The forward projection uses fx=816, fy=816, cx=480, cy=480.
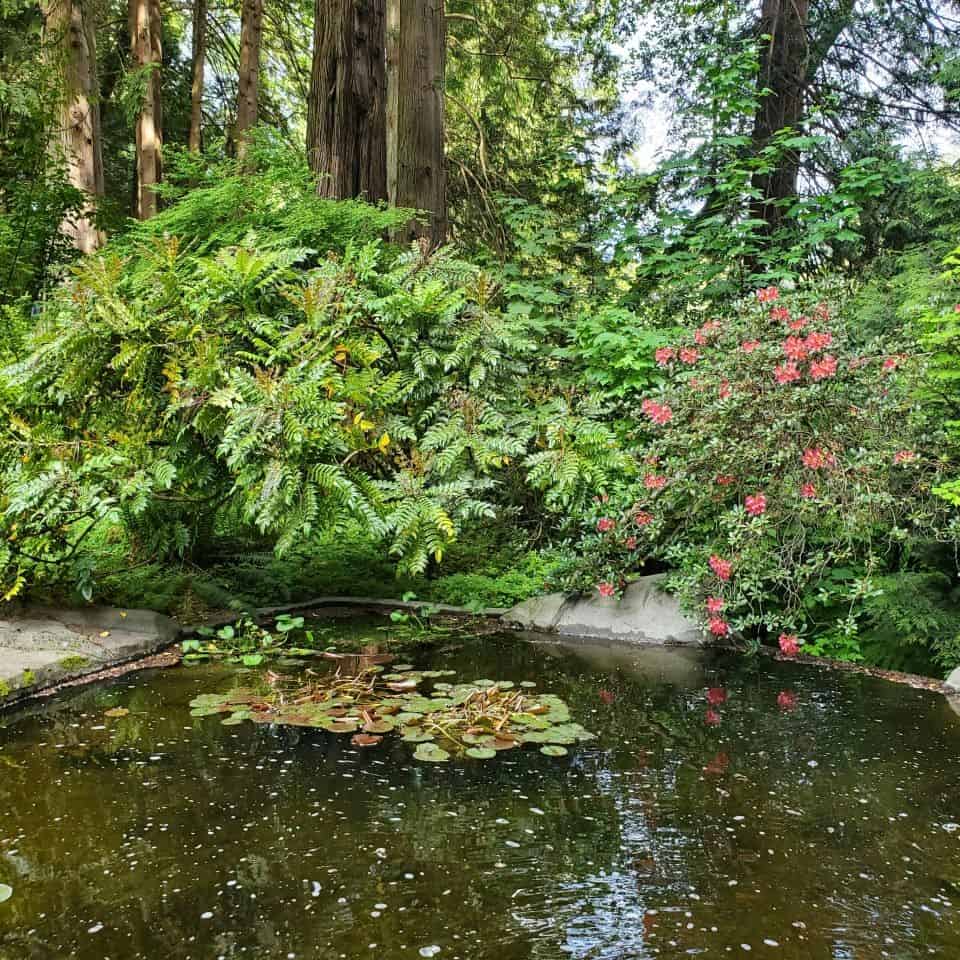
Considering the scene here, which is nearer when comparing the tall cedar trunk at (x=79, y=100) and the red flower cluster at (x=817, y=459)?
the red flower cluster at (x=817, y=459)

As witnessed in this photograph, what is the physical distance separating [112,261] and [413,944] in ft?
13.1

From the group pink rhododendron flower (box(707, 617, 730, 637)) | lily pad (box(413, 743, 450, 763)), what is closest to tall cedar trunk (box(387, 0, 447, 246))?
pink rhododendron flower (box(707, 617, 730, 637))

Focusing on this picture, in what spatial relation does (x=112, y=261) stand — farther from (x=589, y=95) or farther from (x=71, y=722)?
(x=589, y=95)

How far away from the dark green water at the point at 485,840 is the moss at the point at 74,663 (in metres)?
0.35

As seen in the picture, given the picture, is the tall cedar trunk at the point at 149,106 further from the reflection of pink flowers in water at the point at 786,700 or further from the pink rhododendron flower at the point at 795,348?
the reflection of pink flowers in water at the point at 786,700

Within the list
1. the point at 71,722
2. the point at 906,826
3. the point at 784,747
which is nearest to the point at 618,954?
the point at 906,826

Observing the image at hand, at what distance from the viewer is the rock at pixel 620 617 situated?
18.0ft

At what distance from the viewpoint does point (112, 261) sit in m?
4.59

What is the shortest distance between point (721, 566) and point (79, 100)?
8264 millimetres

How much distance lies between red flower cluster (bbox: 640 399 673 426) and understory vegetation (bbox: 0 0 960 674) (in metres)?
0.03

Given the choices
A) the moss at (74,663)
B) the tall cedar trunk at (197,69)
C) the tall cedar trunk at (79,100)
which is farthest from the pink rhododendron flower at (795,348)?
the tall cedar trunk at (197,69)

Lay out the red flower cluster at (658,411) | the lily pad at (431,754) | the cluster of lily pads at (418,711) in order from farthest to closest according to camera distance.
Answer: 1. the red flower cluster at (658,411)
2. the cluster of lily pads at (418,711)
3. the lily pad at (431,754)

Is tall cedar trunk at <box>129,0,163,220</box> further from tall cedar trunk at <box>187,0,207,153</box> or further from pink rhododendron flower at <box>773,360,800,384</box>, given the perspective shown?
pink rhododendron flower at <box>773,360,800,384</box>

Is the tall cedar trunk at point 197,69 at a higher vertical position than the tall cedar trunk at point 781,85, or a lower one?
higher
